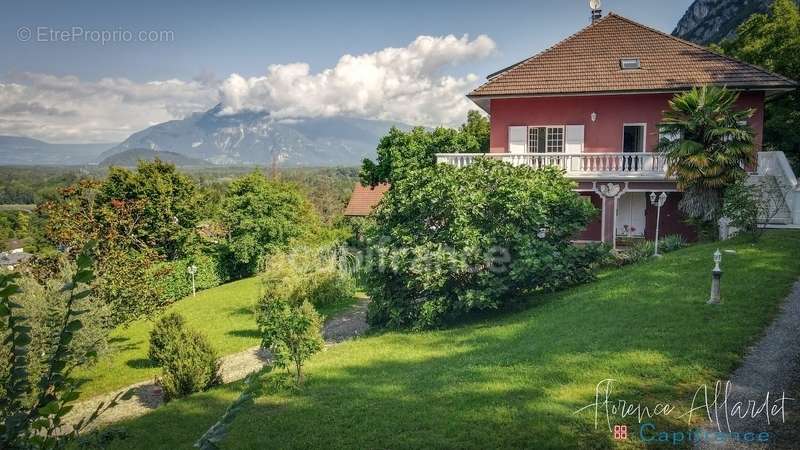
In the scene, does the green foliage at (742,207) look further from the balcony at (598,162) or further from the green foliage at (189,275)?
the green foliage at (189,275)

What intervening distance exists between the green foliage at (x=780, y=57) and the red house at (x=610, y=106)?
6.61 metres

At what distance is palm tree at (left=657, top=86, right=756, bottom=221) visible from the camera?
1647 cm

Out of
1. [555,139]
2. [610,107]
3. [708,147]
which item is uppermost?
[610,107]

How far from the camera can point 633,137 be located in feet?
71.7

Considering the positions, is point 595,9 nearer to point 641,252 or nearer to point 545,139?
point 545,139

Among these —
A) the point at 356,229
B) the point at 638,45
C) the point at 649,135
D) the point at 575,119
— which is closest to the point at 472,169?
the point at 575,119

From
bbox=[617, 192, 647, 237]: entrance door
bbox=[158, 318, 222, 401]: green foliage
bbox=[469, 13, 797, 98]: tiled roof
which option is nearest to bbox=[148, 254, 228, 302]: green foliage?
bbox=[158, 318, 222, 401]: green foliage

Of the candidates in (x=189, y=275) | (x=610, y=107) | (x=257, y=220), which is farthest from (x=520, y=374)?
(x=189, y=275)

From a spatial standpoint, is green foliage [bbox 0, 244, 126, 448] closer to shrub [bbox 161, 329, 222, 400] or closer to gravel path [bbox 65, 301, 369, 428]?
gravel path [bbox 65, 301, 369, 428]

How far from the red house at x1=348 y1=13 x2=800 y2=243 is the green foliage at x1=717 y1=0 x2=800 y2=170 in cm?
661

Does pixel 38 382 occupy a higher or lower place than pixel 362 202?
higher

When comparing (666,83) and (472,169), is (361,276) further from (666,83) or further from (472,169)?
(666,83)

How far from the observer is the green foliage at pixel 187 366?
11.5m

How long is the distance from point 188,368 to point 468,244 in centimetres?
733
